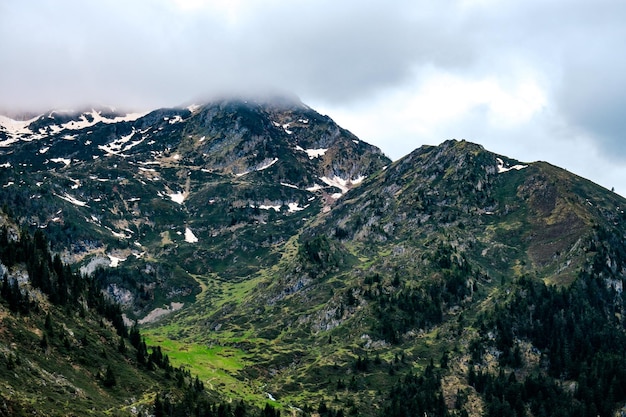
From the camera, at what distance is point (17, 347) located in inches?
4793

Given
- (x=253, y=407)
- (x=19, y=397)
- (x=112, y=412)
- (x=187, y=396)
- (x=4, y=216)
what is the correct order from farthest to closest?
(x=253, y=407) → (x=4, y=216) → (x=187, y=396) → (x=112, y=412) → (x=19, y=397)

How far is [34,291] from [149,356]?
124ft

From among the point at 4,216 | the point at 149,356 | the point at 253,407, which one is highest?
the point at 4,216

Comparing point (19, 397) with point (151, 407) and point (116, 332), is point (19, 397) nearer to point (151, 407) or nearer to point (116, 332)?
point (151, 407)

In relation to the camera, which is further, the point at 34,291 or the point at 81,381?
the point at 34,291

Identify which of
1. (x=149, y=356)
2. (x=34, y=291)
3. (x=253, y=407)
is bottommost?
(x=253, y=407)

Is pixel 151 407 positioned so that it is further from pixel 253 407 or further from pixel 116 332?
pixel 253 407

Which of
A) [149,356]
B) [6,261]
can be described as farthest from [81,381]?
[6,261]

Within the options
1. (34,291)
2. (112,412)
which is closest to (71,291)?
(34,291)

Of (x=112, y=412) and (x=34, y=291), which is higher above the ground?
(x=34, y=291)

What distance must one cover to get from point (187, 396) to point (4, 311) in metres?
52.0

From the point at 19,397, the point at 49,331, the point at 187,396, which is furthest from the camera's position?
the point at 187,396

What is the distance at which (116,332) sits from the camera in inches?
6821

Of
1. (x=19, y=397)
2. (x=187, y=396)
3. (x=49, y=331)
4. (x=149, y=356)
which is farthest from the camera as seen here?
(x=149, y=356)
